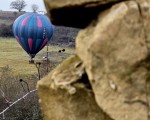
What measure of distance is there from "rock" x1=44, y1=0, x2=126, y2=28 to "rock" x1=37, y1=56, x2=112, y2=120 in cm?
22

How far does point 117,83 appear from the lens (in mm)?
2123

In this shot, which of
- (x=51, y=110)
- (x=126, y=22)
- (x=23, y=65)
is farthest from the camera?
(x=23, y=65)

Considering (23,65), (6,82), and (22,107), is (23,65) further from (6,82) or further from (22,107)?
(22,107)

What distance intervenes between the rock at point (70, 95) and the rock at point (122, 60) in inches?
6.4

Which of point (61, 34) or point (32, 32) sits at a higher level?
point (32, 32)

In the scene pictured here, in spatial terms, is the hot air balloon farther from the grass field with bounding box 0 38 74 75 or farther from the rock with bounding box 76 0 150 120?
the rock with bounding box 76 0 150 120

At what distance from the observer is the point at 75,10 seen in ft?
7.43

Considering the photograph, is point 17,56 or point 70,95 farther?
point 17,56

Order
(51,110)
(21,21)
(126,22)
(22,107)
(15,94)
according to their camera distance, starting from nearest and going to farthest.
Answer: (126,22)
(51,110)
(22,107)
(15,94)
(21,21)

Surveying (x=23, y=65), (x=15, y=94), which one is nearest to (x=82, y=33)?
(x=15, y=94)

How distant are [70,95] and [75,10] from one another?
0.42 m

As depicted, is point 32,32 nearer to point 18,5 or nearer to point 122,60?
point 122,60

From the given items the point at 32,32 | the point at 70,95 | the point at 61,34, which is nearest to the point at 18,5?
the point at 61,34

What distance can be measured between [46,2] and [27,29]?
1022 cm
